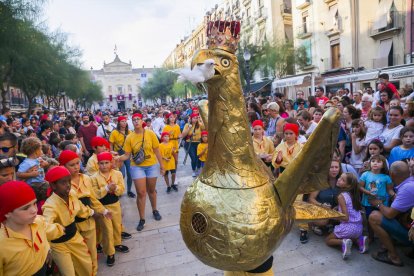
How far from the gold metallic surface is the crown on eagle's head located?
45mm

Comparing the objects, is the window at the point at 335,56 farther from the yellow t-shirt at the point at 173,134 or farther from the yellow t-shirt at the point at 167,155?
the yellow t-shirt at the point at 167,155

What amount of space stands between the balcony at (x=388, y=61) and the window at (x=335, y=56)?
300 centimetres

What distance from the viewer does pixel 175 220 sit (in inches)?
197

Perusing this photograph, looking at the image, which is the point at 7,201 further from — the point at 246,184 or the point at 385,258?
the point at 385,258

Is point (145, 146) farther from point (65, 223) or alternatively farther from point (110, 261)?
point (65, 223)

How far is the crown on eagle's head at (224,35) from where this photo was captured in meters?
1.59

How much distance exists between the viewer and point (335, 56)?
2169 centimetres

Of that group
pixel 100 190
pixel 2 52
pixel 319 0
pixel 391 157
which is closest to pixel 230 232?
pixel 100 190

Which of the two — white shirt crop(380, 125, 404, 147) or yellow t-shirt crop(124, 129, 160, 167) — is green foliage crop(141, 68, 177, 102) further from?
white shirt crop(380, 125, 404, 147)

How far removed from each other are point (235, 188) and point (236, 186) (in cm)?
1

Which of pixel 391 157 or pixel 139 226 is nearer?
pixel 391 157

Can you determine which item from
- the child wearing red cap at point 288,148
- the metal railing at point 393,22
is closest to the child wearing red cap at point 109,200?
the child wearing red cap at point 288,148

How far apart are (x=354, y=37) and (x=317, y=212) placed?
2095 cm

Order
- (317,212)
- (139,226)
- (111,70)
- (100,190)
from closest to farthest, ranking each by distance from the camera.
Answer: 1. (317,212)
2. (100,190)
3. (139,226)
4. (111,70)
